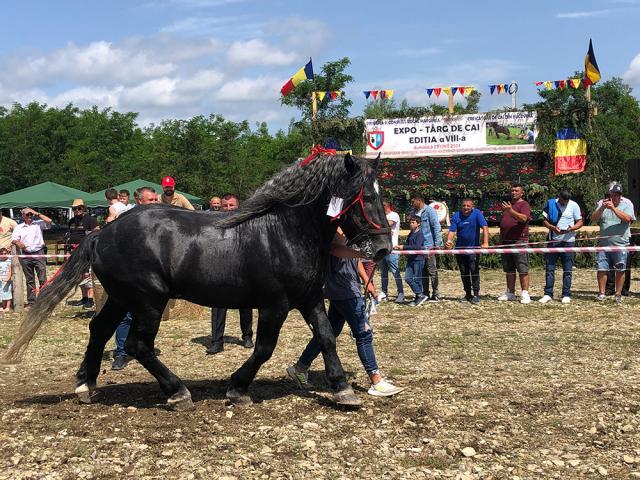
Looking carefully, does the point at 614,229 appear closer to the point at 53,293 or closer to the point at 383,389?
the point at 383,389

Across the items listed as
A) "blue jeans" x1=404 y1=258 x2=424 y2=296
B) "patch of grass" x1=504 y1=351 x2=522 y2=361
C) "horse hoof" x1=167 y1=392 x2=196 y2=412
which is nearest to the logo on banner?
"blue jeans" x1=404 y1=258 x2=424 y2=296

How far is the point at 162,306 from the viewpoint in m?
6.09

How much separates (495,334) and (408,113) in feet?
49.9

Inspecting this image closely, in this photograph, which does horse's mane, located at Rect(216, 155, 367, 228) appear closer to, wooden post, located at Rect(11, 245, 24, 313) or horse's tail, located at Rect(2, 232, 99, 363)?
horse's tail, located at Rect(2, 232, 99, 363)

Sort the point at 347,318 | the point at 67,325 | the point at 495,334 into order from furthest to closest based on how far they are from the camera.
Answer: the point at 67,325
the point at 495,334
the point at 347,318

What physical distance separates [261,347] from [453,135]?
18.4m

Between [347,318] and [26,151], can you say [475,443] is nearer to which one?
[347,318]

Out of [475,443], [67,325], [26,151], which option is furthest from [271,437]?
[26,151]

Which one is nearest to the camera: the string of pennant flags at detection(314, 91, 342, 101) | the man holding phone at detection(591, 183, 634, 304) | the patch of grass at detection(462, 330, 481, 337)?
the patch of grass at detection(462, 330, 481, 337)

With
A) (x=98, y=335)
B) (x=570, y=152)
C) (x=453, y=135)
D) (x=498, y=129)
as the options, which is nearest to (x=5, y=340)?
(x=98, y=335)

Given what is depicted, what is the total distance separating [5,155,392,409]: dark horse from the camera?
19.5 feet

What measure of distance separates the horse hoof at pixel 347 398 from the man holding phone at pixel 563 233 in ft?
25.2

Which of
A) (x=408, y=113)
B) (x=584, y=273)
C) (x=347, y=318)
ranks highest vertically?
(x=408, y=113)

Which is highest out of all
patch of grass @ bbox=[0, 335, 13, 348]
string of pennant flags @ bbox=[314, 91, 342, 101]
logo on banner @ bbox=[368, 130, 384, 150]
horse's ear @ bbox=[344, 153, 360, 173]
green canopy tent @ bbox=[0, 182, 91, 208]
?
string of pennant flags @ bbox=[314, 91, 342, 101]
